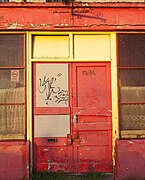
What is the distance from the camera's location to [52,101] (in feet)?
22.1

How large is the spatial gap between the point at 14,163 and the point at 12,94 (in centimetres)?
143

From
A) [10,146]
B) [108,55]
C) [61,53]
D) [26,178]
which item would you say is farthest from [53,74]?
[26,178]

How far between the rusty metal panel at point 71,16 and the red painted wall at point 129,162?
2535 mm

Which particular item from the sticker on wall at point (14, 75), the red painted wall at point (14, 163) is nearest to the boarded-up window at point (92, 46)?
the sticker on wall at point (14, 75)

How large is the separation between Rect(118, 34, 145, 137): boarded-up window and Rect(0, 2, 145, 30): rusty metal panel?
499mm

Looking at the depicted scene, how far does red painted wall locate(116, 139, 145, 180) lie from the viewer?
6516mm

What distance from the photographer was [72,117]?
22.0 ft

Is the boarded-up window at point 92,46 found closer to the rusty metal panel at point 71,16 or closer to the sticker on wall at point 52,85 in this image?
the rusty metal panel at point 71,16

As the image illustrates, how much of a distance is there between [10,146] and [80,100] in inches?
68.7

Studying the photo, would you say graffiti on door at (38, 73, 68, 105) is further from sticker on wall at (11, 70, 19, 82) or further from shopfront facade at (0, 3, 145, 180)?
sticker on wall at (11, 70, 19, 82)

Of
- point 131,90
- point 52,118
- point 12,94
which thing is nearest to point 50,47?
point 12,94

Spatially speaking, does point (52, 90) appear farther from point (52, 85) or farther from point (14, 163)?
point (14, 163)

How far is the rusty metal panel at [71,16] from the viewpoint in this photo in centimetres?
661

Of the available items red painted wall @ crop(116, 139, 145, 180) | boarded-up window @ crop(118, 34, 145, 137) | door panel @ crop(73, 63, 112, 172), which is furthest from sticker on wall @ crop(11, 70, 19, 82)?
red painted wall @ crop(116, 139, 145, 180)
